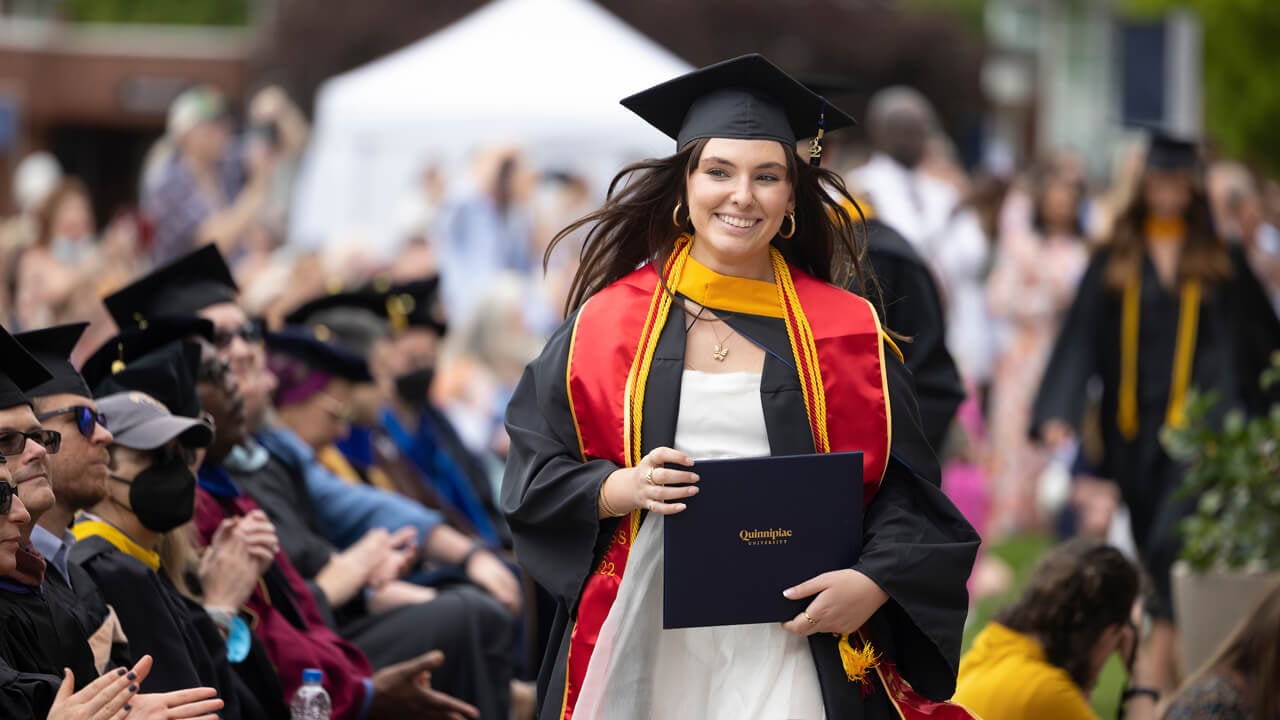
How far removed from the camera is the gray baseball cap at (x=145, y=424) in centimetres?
505

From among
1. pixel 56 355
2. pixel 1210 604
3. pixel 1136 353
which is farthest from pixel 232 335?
pixel 1136 353

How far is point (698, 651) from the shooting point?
→ 4.46m

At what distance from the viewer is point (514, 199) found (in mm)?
15727

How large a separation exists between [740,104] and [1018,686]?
1.98 m

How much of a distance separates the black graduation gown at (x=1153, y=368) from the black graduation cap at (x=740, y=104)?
15.3 ft

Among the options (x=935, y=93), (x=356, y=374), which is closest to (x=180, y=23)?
(x=935, y=93)

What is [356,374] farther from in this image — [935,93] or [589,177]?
[935,93]

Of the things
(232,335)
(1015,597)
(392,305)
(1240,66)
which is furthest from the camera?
(1240,66)

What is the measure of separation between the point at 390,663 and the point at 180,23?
2626 inches

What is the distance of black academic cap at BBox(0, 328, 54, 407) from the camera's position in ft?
14.2

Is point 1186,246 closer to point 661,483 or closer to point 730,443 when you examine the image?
point 730,443

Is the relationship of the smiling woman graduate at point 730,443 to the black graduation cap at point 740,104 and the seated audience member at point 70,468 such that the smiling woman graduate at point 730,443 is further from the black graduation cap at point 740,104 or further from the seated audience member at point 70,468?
the seated audience member at point 70,468

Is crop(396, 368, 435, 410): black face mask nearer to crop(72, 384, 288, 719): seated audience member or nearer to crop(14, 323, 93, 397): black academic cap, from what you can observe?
crop(72, 384, 288, 719): seated audience member

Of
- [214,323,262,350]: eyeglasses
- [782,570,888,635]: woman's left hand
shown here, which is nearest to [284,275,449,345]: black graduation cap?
[214,323,262,350]: eyeglasses
